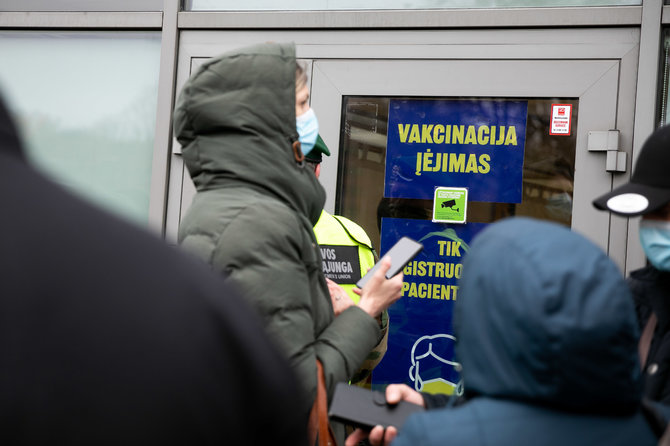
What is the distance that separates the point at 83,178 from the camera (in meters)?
3.84

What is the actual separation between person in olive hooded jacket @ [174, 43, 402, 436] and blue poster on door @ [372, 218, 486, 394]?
1.42 meters

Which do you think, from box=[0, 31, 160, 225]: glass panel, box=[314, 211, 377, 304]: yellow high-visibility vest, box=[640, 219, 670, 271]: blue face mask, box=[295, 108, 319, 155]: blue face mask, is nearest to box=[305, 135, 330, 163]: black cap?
box=[314, 211, 377, 304]: yellow high-visibility vest

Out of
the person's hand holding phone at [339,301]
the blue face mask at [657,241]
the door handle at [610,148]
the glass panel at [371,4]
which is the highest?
the glass panel at [371,4]

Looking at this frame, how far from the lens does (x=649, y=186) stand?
179cm

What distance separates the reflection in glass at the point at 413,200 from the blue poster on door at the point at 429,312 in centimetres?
10

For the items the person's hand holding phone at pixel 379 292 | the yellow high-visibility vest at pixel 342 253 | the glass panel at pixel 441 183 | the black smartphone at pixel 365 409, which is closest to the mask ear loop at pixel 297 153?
the person's hand holding phone at pixel 379 292

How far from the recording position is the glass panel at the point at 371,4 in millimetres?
3209

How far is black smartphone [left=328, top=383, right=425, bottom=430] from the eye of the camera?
1513 millimetres

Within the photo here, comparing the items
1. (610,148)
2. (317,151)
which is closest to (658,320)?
(317,151)

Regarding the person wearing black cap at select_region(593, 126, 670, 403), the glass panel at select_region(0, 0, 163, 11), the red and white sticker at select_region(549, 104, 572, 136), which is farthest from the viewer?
the glass panel at select_region(0, 0, 163, 11)

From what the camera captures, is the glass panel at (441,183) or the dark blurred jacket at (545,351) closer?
the dark blurred jacket at (545,351)

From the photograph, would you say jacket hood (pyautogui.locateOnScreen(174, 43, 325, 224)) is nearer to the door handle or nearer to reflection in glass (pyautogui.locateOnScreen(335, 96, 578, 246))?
reflection in glass (pyautogui.locateOnScreen(335, 96, 578, 246))

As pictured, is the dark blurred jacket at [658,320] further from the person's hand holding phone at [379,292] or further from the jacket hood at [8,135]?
the jacket hood at [8,135]

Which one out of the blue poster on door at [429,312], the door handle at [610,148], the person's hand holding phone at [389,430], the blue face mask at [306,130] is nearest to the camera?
the person's hand holding phone at [389,430]
